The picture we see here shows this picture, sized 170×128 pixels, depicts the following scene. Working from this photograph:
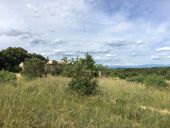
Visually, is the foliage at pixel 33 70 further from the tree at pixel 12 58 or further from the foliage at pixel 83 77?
the tree at pixel 12 58

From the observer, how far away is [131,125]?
25.5 feet

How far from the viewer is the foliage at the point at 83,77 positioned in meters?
13.2

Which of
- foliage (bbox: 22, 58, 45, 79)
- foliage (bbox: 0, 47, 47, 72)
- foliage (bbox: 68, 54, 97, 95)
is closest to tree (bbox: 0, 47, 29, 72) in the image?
foliage (bbox: 0, 47, 47, 72)

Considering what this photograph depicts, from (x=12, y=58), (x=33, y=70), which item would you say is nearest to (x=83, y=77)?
(x=33, y=70)

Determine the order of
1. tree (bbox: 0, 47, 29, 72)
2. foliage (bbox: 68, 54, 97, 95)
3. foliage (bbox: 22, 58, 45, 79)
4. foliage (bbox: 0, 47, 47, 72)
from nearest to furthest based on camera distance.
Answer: foliage (bbox: 68, 54, 97, 95) → foliage (bbox: 22, 58, 45, 79) → foliage (bbox: 0, 47, 47, 72) → tree (bbox: 0, 47, 29, 72)

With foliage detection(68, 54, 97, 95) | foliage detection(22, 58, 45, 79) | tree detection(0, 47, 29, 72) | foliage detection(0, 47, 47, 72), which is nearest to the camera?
foliage detection(68, 54, 97, 95)

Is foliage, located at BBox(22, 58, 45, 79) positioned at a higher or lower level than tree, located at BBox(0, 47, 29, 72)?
lower

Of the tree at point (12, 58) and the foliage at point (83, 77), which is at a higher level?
the tree at point (12, 58)

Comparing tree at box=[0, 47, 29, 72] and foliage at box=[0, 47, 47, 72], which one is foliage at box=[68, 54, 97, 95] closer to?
foliage at box=[0, 47, 47, 72]

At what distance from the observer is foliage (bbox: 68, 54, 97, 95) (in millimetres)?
13180

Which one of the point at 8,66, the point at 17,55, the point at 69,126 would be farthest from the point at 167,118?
the point at 17,55

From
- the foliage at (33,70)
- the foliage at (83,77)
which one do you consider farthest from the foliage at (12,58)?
the foliage at (83,77)

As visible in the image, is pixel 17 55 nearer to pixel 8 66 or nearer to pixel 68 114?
pixel 8 66

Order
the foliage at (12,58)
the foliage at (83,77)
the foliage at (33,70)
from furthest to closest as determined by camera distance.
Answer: the foliage at (12,58)
the foliage at (33,70)
the foliage at (83,77)
